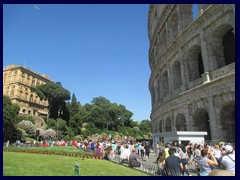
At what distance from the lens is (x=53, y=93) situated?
224ft

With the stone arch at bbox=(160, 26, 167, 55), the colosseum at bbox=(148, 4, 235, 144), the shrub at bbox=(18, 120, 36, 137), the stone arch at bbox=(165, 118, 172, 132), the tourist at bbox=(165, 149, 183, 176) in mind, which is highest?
the stone arch at bbox=(160, 26, 167, 55)

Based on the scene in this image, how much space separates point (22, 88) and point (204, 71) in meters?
72.3

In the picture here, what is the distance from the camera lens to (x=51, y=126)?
59906 mm

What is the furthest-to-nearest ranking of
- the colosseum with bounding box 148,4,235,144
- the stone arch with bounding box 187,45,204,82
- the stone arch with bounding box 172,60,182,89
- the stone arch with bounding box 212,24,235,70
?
the stone arch with bounding box 172,60,182,89, the stone arch with bounding box 187,45,204,82, the stone arch with bounding box 212,24,235,70, the colosseum with bounding box 148,4,235,144

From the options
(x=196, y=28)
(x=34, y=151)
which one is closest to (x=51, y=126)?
(x=34, y=151)

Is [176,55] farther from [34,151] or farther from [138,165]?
[34,151]

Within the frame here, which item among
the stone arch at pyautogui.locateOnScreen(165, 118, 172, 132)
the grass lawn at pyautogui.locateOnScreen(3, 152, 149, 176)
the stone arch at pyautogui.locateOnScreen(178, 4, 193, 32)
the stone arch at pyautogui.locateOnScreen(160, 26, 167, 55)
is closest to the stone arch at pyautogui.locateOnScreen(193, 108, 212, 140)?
the stone arch at pyautogui.locateOnScreen(165, 118, 172, 132)

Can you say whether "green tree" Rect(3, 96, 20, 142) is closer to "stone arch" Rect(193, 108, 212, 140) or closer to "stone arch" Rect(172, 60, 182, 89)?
"stone arch" Rect(172, 60, 182, 89)

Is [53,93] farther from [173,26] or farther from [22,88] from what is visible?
[173,26]

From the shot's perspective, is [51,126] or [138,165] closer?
[138,165]

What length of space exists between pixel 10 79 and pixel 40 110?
15305mm

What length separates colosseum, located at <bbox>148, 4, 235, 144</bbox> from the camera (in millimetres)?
15906

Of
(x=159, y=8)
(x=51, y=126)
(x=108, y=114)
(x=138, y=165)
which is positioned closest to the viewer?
(x=138, y=165)

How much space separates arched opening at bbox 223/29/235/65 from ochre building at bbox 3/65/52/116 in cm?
7085
